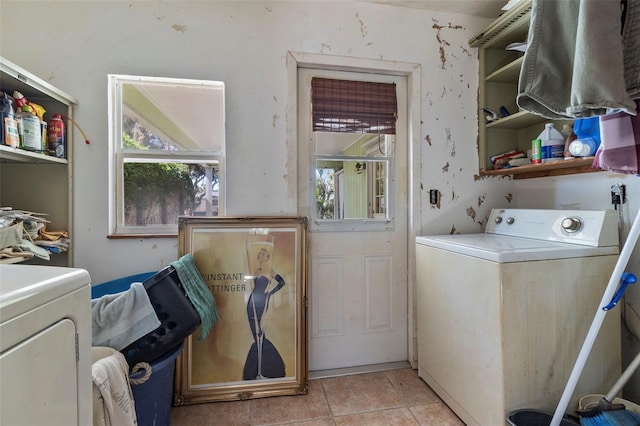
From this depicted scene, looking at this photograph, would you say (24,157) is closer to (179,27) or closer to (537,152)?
(179,27)

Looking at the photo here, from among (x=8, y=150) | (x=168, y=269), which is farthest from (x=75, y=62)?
(x=168, y=269)

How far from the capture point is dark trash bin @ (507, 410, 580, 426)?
1254 millimetres

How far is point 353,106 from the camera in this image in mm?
2033

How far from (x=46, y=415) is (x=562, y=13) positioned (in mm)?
1474

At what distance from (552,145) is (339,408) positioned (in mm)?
1961

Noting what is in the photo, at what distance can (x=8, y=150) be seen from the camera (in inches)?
49.8

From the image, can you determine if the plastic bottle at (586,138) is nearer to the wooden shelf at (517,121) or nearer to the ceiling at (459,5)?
the wooden shelf at (517,121)

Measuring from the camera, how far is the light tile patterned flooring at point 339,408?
61.0 inches

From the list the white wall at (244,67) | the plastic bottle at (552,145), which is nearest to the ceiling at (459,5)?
the white wall at (244,67)

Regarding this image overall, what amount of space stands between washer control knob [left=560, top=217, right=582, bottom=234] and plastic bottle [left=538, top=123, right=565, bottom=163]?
1.31ft

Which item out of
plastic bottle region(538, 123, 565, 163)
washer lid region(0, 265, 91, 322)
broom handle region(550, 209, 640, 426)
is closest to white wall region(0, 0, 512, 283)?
plastic bottle region(538, 123, 565, 163)

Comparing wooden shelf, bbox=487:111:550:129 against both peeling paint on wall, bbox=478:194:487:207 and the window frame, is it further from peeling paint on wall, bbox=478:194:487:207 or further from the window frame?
the window frame

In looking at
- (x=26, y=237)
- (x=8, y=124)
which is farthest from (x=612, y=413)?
(x=8, y=124)

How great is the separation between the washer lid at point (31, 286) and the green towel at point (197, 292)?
0.75 metres
